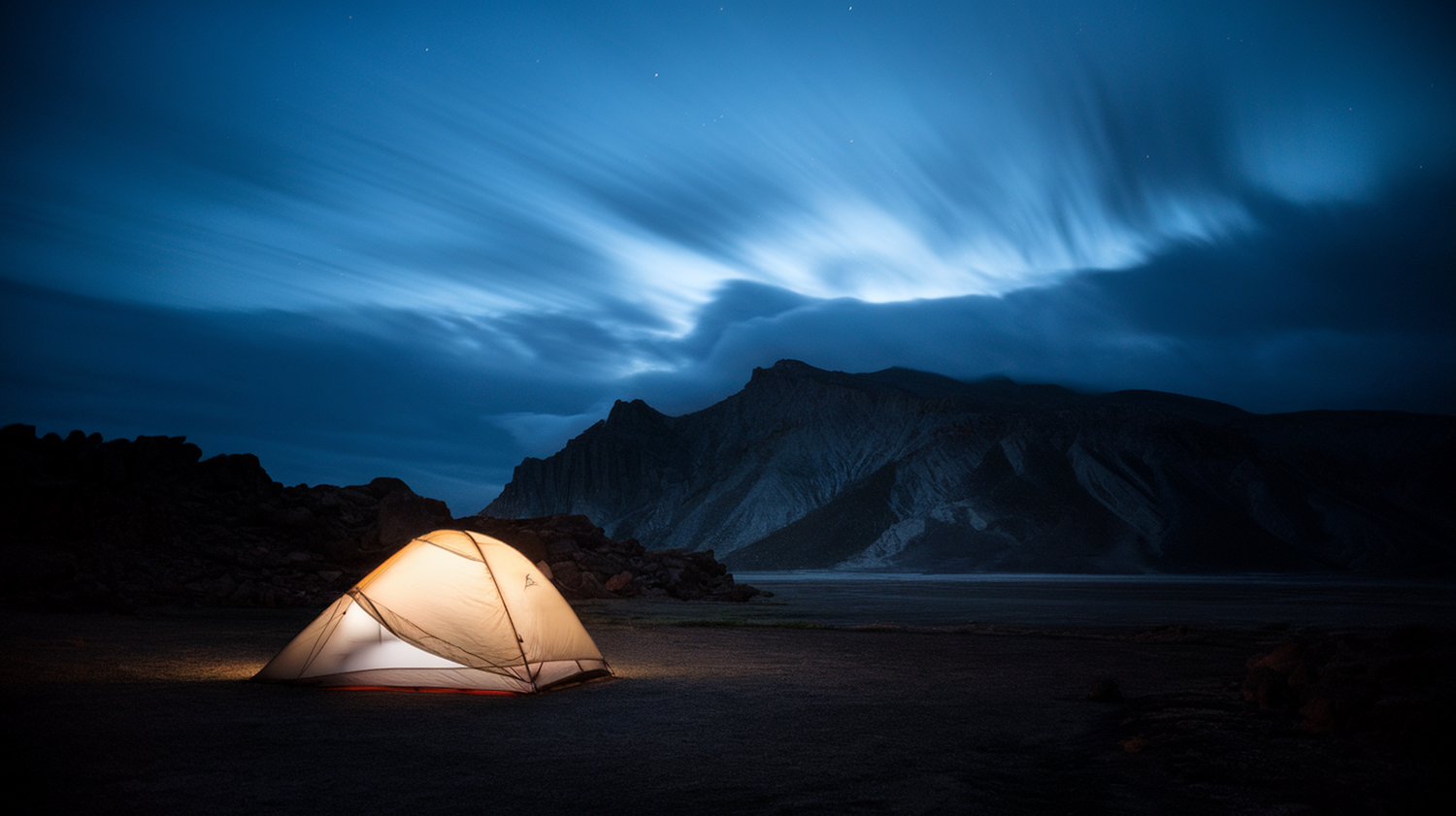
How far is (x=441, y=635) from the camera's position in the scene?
995cm

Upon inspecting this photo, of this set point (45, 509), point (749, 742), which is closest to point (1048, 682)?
point (749, 742)

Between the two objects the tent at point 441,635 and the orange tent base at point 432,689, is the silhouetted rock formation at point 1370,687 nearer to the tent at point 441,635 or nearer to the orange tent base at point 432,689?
the tent at point 441,635

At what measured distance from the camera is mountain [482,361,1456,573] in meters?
89.7

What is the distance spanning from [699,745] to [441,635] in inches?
174

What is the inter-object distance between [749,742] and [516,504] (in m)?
142

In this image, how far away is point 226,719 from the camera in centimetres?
757

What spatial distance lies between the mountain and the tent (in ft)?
274

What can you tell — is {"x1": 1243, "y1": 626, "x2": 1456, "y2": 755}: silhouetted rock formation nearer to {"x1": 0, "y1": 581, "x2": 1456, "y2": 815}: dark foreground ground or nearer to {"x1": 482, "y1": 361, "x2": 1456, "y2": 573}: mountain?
{"x1": 0, "y1": 581, "x2": 1456, "y2": 815}: dark foreground ground

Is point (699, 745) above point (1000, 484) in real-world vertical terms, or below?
below

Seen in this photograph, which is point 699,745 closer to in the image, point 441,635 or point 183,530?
point 441,635

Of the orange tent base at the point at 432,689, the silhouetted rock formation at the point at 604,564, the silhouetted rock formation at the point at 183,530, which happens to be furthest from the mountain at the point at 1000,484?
the orange tent base at the point at 432,689

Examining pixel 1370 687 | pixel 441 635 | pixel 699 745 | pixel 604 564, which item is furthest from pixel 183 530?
pixel 1370 687

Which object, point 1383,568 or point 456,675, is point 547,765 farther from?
point 1383,568

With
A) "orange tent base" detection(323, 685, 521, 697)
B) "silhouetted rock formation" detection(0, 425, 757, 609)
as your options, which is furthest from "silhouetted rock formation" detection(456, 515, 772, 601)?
"orange tent base" detection(323, 685, 521, 697)
